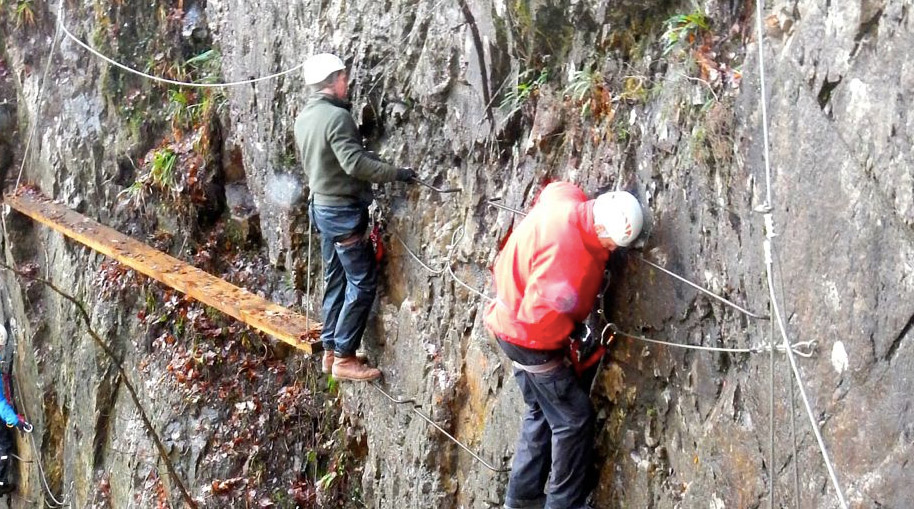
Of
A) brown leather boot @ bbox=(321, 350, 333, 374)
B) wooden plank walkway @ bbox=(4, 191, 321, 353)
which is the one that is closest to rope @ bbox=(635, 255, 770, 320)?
brown leather boot @ bbox=(321, 350, 333, 374)

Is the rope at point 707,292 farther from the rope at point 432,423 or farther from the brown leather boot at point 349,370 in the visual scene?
the brown leather boot at point 349,370

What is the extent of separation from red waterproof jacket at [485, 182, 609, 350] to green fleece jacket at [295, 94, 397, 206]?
152cm

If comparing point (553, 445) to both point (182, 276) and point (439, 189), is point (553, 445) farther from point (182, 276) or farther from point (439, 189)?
point (182, 276)

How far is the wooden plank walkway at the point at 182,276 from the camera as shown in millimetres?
6629

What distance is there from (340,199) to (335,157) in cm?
30

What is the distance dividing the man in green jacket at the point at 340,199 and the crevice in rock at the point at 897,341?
3214 millimetres

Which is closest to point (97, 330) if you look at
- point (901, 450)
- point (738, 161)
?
point (738, 161)

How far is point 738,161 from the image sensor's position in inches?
141

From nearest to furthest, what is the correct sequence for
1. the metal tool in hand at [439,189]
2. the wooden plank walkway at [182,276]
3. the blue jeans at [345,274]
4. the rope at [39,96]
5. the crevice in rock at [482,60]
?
1. the crevice in rock at [482,60]
2. the metal tool in hand at [439,189]
3. the blue jeans at [345,274]
4. the wooden plank walkway at [182,276]
5. the rope at [39,96]

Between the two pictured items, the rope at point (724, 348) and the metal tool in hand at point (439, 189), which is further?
the metal tool in hand at point (439, 189)

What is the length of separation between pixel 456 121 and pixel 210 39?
4.50 meters

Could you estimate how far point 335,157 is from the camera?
Result: 5523 mm

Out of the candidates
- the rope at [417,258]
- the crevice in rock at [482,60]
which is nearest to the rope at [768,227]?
the crevice in rock at [482,60]

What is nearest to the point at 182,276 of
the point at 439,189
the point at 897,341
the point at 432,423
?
the point at 432,423
